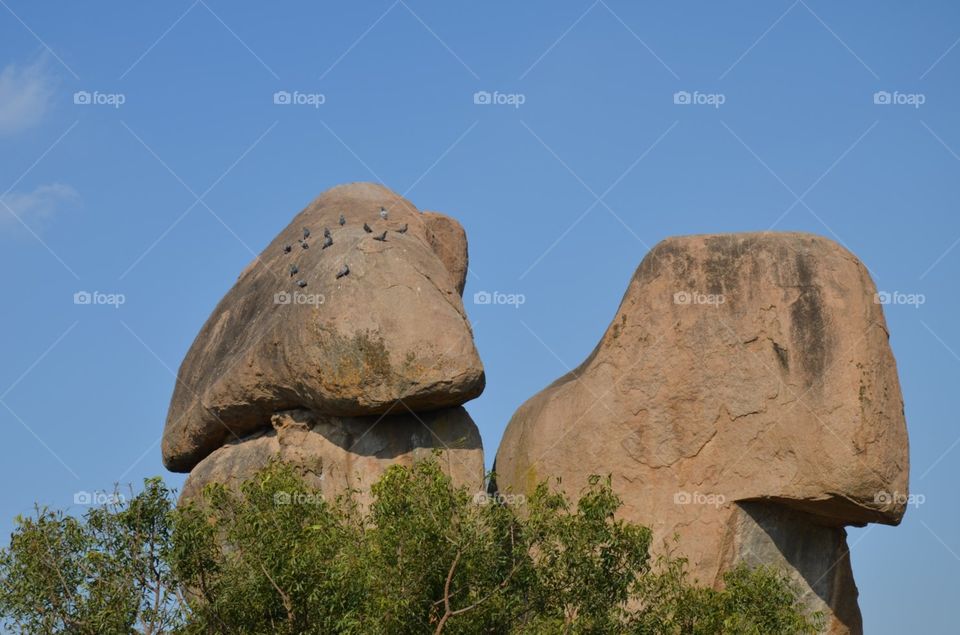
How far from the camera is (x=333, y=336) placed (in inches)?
1043

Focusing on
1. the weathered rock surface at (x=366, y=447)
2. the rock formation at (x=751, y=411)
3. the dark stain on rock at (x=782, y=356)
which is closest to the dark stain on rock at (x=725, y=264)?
the rock formation at (x=751, y=411)

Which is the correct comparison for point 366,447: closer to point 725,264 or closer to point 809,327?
point 725,264

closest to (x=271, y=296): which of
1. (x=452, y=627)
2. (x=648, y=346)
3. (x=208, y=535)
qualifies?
(x=648, y=346)

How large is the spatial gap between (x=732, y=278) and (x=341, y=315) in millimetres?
6828

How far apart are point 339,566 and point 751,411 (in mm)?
10126

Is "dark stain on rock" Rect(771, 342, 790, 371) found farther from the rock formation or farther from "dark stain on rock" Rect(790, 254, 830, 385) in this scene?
"dark stain on rock" Rect(790, 254, 830, 385)

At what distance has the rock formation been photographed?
25703mm

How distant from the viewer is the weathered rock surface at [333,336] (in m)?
26.2

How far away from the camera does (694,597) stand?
22.0 m

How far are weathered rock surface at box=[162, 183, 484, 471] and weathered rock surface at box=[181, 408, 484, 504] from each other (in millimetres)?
439

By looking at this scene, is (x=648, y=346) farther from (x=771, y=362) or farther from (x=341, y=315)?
(x=341, y=315)

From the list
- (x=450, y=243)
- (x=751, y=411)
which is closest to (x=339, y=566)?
(x=751, y=411)

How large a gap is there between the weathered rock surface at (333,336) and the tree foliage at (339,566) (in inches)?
203

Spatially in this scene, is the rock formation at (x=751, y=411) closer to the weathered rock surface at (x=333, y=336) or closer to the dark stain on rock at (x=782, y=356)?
the dark stain on rock at (x=782, y=356)
